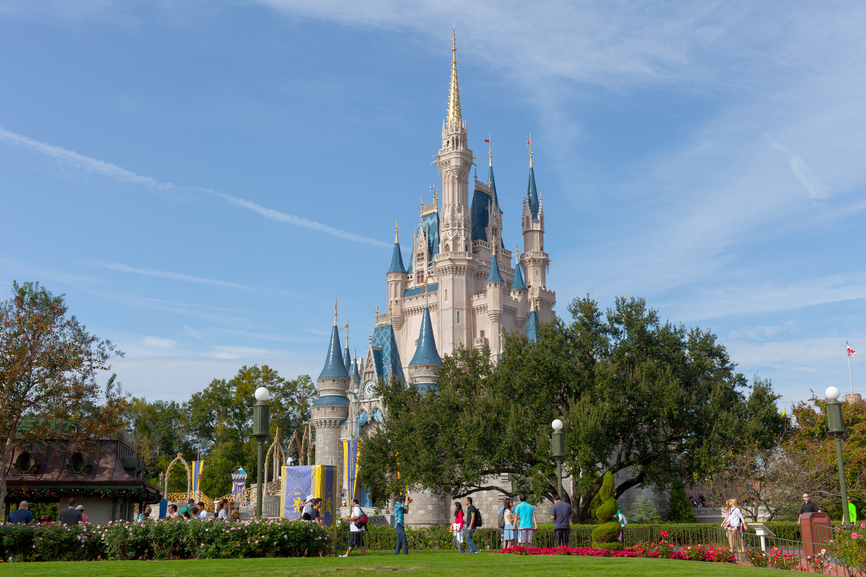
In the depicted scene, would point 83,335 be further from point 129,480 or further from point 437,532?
point 437,532

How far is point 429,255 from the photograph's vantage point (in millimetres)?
77188

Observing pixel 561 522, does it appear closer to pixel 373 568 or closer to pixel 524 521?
pixel 524 521

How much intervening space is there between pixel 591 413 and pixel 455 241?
1726 inches

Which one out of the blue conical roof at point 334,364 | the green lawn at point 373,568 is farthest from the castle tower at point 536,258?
the green lawn at point 373,568

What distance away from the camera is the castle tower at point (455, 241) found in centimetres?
6900

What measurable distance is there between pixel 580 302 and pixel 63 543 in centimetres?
2203

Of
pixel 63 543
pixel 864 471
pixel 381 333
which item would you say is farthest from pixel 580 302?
pixel 381 333

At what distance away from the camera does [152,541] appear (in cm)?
1599

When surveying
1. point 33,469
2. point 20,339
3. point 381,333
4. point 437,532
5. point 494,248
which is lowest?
point 437,532

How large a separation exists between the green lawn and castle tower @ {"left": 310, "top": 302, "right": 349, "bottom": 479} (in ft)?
145

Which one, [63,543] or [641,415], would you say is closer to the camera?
[63,543]

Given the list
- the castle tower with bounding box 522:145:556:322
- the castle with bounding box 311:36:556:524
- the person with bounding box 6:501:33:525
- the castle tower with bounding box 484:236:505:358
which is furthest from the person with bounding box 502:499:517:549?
the castle tower with bounding box 522:145:556:322

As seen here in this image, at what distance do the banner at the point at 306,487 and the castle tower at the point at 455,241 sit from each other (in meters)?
37.2

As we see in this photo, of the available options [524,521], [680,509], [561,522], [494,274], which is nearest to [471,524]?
[524,521]
